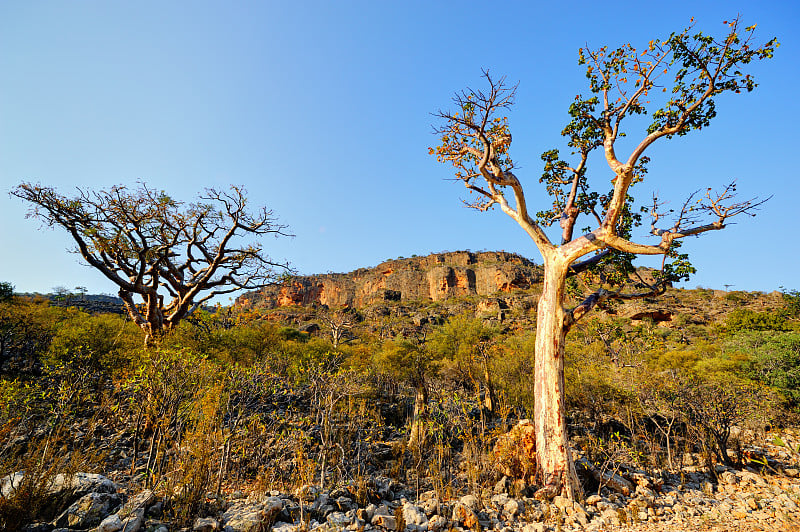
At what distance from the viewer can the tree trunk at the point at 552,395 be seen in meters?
5.82

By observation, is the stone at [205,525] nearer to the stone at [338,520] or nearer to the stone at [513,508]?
the stone at [338,520]

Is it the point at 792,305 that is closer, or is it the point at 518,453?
the point at 518,453

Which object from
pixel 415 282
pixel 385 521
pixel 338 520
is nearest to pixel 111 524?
pixel 338 520

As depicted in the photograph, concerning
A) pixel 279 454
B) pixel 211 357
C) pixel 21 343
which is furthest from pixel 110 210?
pixel 279 454

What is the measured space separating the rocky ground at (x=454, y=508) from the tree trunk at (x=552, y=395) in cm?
30

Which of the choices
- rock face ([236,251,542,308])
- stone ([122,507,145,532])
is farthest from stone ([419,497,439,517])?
rock face ([236,251,542,308])

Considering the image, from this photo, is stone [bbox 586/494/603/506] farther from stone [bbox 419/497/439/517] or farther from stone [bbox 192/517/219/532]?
stone [bbox 192/517/219/532]

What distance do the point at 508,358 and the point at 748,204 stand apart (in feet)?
32.7

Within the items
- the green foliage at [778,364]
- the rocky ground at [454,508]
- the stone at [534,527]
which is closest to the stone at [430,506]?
the rocky ground at [454,508]

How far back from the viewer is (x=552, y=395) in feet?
21.0

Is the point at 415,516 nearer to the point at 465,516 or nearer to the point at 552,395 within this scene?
the point at 465,516

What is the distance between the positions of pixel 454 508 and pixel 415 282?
78856 mm

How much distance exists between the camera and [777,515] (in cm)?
502

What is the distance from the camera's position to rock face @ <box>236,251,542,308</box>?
7419cm
